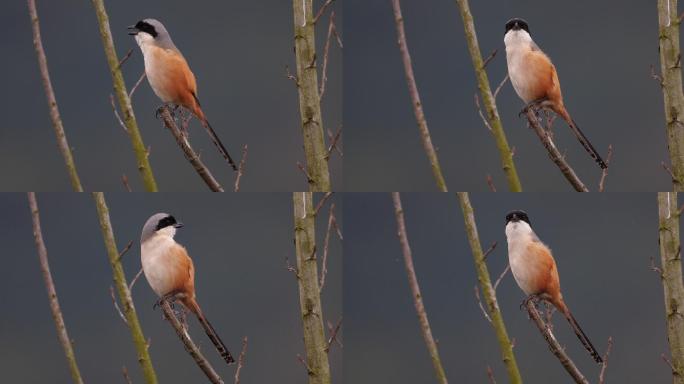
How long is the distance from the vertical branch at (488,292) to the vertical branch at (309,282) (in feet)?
1.86

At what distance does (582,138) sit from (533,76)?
31cm

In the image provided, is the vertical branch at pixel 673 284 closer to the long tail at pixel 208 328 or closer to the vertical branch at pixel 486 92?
the vertical branch at pixel 486 92

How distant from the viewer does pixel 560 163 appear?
354 cm

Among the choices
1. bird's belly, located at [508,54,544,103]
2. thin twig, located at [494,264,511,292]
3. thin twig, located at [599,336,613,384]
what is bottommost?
thin twig, located at [599,336,613,384]

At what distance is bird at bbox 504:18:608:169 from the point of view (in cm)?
357

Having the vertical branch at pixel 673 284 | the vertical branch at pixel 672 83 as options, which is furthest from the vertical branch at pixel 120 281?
the vertical branch at pixel 672 83

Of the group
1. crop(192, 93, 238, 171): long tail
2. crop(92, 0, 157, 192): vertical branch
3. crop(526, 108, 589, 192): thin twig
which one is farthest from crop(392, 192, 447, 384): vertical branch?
crop(92, 0, 157, 192): vertical branch

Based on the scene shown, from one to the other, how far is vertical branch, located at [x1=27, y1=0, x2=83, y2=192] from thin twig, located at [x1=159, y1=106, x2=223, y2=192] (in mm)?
377

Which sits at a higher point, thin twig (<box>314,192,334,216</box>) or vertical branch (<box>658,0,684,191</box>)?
vertical branch (<box>658,0,684,191</box>)

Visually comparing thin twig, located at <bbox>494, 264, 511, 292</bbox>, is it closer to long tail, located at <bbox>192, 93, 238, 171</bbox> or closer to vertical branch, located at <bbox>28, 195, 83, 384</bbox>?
long tail, located at <bbox>192, 93, 238, 171</bbox>

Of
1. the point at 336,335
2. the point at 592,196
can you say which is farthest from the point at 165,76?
the point at 592,196

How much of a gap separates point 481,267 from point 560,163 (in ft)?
1.71

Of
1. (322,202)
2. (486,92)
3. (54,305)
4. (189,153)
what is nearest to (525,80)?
(486,92)

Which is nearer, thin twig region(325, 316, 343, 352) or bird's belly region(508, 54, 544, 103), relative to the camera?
thin twig region(325, 316, 343, 352)
